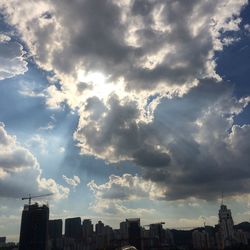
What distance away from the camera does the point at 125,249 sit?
412ft

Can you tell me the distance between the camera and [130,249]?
130 m

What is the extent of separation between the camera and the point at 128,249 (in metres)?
128

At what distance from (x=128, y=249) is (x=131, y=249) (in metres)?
3.14

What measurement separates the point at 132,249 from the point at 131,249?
124 cm

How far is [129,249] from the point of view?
422ft

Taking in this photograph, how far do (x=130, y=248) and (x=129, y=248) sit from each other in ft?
4.05

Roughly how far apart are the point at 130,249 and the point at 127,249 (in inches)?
116

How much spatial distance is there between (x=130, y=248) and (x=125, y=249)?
20.5ft

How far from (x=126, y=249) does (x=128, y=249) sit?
172 centimetres

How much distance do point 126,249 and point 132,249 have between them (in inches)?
240

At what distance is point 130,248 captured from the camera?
131500 mm

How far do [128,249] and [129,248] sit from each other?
264 centimetres

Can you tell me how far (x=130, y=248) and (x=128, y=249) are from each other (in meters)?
3.86

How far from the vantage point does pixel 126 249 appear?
12631 cm
